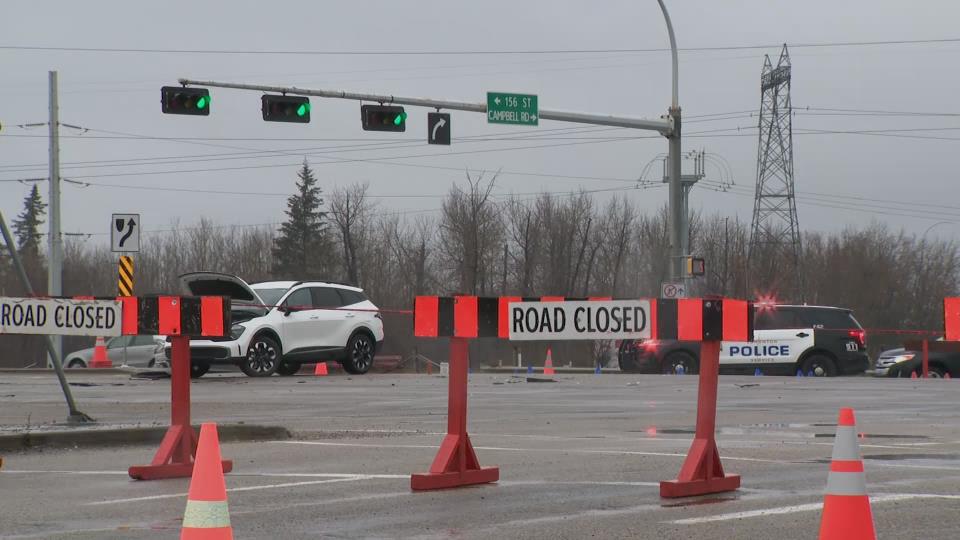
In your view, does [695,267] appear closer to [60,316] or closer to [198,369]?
[198,369]

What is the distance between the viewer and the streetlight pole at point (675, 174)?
32500mm

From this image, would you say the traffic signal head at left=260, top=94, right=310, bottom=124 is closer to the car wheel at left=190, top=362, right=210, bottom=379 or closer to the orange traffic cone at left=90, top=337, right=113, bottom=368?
the car wheel at left=190, top=362, right=210, bottom=379

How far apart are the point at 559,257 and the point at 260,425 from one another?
207 ft

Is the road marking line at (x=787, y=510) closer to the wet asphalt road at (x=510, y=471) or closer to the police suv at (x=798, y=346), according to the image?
the wet asphalt road at (x=510, y=471)

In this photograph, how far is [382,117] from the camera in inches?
1186

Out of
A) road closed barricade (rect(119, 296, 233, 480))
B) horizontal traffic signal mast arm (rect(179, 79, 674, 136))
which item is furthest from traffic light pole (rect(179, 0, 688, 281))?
road closed barricade (rect(119, 296, 233, 480))

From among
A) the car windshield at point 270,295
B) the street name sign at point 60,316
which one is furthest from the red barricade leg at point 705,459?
the car windshield at point 270,295

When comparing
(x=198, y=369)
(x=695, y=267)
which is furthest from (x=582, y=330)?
(x=695, y=267)

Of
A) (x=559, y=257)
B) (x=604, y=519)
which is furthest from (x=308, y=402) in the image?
(x=559, y=257)

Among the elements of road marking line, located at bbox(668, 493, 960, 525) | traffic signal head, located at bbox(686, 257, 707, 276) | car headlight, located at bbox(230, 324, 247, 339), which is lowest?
road marking line, located at bbox(668, 493, 960, 525)

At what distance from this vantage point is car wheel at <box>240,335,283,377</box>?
86.1 ft

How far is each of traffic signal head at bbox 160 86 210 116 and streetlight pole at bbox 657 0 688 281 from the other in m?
10.8

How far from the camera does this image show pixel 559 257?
7606 cm

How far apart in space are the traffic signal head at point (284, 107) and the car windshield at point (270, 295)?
4.49 metres
